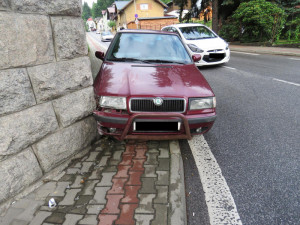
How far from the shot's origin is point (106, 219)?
1.83 m

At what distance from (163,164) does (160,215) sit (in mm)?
755

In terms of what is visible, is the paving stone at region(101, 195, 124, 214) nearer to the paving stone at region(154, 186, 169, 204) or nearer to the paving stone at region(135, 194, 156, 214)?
the paving stone at region(135, 194, 156, 214)

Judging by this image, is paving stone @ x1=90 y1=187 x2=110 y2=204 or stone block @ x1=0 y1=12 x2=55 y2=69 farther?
paving stone @ x1=90 y1=187 x2=110 y2=204

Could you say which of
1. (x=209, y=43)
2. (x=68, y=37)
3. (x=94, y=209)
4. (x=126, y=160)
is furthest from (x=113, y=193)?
(x=209, y=43)

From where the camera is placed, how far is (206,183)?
91.6 inches

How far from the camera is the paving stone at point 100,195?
2026 millimetres

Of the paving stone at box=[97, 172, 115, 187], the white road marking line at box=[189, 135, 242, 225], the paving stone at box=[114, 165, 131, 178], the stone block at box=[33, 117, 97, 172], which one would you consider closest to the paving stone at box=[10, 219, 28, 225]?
the stone block at box=[33, 117, 97, 172]

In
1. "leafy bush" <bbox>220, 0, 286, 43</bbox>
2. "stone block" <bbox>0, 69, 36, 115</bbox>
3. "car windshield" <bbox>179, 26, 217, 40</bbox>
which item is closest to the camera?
"stone block" <bbox>0, 69, 36, 115</bbox>

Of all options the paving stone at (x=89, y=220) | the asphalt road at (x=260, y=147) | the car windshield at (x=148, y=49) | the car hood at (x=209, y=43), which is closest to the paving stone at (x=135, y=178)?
the paving stone at (x=89, y=220)

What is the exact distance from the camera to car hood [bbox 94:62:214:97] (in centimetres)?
252

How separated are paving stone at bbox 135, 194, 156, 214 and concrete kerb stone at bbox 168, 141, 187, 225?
0.18 m

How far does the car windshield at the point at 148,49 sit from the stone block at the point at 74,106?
2.98 feet

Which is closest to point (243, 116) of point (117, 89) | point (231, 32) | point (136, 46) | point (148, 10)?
point (136, 46)

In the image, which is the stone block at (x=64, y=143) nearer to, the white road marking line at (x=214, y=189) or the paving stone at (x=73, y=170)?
the paving stone at (x=73, y=170)
